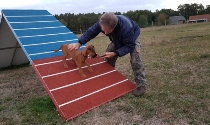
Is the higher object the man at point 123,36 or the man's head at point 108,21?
the man's head at point 108,21

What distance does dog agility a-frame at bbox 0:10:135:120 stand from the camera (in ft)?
10.7

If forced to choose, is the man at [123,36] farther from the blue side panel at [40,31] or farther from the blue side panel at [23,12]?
the blue side panel at [23,12]

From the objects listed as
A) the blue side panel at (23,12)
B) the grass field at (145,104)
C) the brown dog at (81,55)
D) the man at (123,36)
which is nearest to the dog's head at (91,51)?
the brown dog at (81,55)

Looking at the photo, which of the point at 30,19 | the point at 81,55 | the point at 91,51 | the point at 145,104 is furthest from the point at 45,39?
the point at 145,104

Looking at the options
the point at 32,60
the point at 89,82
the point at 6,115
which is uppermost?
the point at 32,60

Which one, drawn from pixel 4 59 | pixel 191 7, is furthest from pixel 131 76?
pixel 191 7

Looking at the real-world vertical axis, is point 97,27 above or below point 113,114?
above

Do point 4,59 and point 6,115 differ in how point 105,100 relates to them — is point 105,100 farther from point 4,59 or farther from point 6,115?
point 4,59

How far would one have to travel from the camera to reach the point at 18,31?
454cm

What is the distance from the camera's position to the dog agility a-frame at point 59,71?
10.7ft

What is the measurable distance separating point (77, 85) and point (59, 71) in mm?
455

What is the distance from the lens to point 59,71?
3807 millimetres

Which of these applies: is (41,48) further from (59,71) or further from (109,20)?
(109,20)

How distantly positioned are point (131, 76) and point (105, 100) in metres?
1.61
